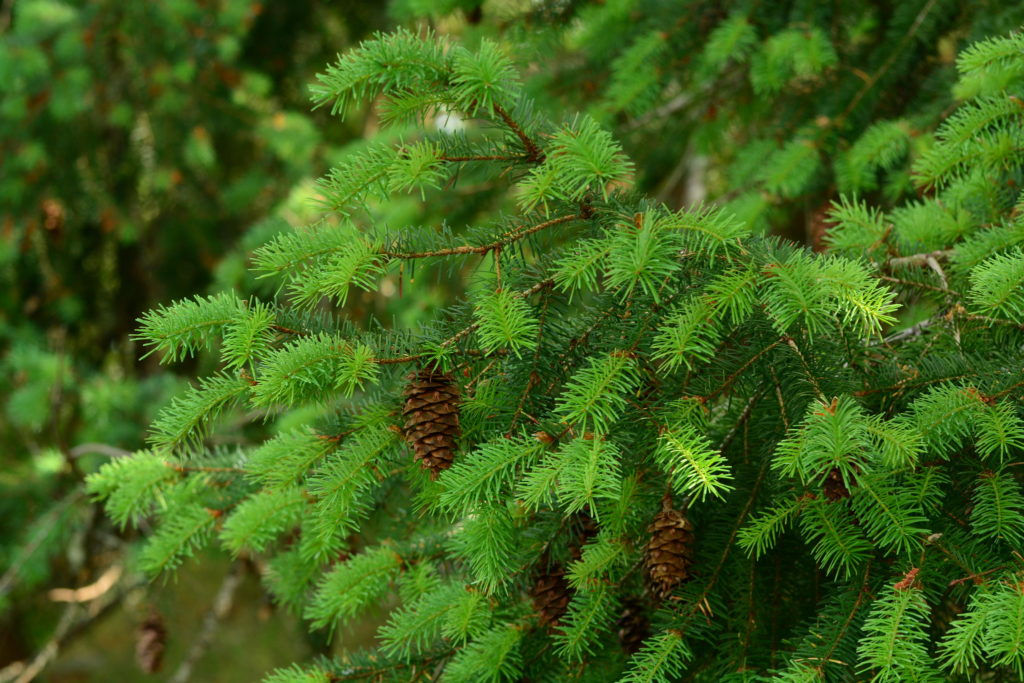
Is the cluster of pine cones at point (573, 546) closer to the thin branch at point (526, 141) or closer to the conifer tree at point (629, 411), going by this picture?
the conifer tree at point (629, 411)

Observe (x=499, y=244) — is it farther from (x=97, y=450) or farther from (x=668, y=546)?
(x=97, y=450)

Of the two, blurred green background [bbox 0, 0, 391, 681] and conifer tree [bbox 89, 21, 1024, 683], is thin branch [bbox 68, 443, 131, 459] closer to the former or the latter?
blurred green background [bbox 0, 0, 391, 681]

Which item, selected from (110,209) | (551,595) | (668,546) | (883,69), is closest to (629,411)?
(668,546)

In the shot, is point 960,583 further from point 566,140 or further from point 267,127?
point 267,127

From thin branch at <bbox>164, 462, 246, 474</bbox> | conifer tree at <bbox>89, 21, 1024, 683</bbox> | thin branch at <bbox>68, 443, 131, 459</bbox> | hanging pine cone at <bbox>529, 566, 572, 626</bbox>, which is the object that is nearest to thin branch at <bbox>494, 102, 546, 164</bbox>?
conifer tree at <bbox>89, 21, 1024, 683</bbox>

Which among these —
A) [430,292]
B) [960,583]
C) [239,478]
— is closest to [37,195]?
[430,292]

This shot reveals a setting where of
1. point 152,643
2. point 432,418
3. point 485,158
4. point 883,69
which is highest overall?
point 485,158
